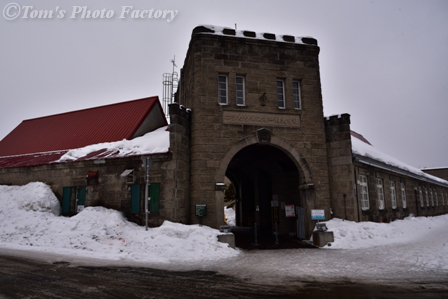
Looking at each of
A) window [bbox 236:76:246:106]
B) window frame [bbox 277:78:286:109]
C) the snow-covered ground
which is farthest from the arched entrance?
the snow-covered ground

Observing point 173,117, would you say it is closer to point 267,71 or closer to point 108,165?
point 108,165

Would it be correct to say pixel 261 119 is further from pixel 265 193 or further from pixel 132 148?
pixel 265 193

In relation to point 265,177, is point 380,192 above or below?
below

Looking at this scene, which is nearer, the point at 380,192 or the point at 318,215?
the point at 318,215

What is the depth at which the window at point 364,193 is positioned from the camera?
1688 centimetres

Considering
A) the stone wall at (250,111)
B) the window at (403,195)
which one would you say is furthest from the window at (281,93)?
the window at (403,195)

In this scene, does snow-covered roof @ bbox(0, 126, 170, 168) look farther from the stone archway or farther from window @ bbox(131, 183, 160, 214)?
the stone archway

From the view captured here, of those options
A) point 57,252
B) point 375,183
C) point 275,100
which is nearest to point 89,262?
point 57,252

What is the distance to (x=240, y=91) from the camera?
15453mm

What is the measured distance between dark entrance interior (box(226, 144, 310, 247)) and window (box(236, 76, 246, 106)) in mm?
3079

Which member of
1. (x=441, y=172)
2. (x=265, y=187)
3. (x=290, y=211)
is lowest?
(x=290, y=211)

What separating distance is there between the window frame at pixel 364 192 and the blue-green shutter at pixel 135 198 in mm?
10811

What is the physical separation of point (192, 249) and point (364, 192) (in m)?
10.5

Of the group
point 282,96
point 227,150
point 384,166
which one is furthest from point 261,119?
point 384,166
